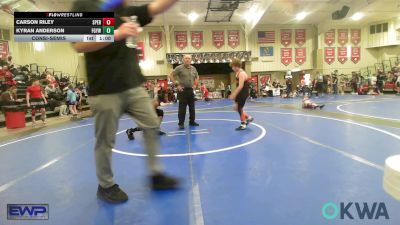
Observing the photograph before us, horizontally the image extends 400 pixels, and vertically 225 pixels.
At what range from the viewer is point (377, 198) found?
2336 mm

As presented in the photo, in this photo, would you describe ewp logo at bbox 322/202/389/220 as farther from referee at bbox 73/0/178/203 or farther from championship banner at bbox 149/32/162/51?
championship banner at bbox 149/32/162/51

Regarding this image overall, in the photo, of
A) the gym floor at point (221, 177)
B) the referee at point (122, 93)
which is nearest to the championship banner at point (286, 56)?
the gym floor at point (221, 177)

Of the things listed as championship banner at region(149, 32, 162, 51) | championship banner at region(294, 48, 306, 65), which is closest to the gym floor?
championship banner at region(149, 32, 162, 51)

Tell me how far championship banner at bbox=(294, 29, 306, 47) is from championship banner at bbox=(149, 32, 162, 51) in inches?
463

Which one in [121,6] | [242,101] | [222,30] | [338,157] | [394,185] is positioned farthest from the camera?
→ [222,30]

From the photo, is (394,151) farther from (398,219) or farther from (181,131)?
(181,131)

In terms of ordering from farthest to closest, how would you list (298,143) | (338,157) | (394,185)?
1. (298,143)
2. (338,157)
3. (394,185)

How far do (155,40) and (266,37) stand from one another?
9467 millimetres

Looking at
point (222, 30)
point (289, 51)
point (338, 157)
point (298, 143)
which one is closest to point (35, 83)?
point (298, 143)

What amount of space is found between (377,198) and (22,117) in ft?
32.5

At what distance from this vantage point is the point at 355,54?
24547mm

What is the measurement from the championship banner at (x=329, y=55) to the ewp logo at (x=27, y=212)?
25296 mm

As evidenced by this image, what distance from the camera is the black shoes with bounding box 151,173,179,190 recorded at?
2.19 m

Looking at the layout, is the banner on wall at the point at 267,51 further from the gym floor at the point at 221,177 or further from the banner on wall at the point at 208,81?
the gym floor at the point at 221,177
